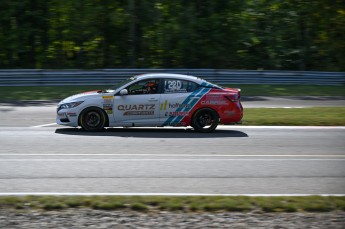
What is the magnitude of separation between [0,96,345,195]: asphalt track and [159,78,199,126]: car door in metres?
0.41

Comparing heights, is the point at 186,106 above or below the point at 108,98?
below

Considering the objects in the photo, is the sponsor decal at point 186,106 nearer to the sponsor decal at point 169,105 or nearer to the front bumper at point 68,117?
the sponsor decal at point 169,105

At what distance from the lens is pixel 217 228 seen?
22.8ft

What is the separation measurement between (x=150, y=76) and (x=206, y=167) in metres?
4.79

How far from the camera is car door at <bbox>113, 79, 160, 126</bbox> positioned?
15.0 m

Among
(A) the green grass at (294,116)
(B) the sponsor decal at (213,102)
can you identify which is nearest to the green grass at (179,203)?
(B) the sponsor decal at (213,102)

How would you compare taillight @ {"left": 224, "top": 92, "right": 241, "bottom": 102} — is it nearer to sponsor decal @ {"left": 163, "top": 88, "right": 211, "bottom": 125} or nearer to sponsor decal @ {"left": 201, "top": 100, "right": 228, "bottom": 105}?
sponsor decal @ {"left": 201, "top": 100, "right": 228, "bottom": 105}

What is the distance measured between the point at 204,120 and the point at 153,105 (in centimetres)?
135

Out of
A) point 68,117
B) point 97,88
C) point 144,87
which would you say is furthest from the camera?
point 97,88

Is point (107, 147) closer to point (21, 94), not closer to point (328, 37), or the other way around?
point (21, 94)

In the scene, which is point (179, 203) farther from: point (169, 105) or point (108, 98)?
point (108, 98)

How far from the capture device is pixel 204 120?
1531 centimetres

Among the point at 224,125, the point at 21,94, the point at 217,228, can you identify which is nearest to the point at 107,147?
the point at 224,125

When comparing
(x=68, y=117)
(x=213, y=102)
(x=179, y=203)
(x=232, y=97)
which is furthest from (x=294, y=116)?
(x=179, y=203)
